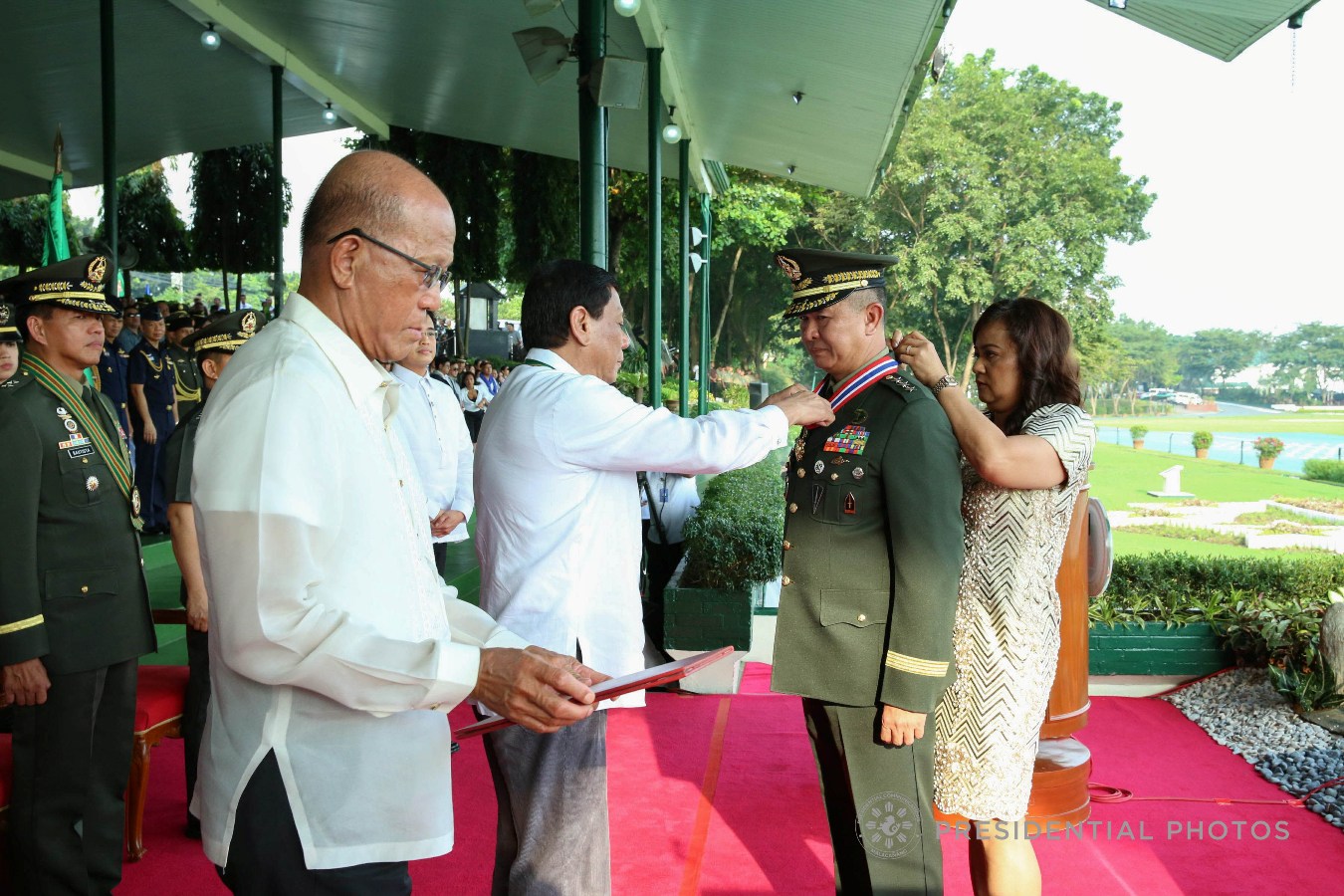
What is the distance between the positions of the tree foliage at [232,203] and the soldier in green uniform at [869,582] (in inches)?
835

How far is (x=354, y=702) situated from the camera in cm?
134

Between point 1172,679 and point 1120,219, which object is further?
point 1120,219

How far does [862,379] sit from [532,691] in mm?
1469

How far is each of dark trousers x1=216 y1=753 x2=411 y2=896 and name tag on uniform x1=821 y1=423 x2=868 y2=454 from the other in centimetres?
151

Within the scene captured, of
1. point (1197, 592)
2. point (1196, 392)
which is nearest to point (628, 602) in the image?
point (1197, 592)

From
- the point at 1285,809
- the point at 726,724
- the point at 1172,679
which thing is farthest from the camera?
the point at 1172,679

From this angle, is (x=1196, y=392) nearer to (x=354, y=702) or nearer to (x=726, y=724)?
(x=726, y=724)

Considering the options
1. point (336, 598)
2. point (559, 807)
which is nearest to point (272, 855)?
point (336, 598)

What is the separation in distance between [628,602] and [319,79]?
1270cm

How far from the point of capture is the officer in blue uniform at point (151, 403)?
8469 millimetres

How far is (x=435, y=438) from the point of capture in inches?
182

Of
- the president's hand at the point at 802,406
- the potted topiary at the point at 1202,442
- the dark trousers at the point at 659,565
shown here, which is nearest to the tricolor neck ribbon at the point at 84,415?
the president's hand at the point at 802,406

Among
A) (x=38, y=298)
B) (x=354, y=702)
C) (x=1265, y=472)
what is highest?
(x=38, y=298)

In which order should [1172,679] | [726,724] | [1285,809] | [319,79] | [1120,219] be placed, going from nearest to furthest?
[1285,809] → [726,724] → [1172,679] → [319,79] → [1120,219]
